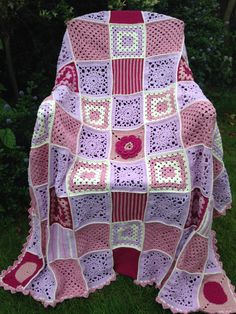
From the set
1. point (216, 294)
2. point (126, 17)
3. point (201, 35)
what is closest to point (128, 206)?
point (216, 294)

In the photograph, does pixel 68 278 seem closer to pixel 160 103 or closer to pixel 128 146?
pixel 128 146

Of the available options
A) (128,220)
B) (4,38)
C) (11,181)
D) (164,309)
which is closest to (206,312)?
(164,309)

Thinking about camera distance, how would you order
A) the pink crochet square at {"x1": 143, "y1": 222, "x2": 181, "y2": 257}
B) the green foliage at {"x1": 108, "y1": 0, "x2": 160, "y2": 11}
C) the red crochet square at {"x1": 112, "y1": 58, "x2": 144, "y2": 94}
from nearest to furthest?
1. the pink crochet square at {"x1": 143, "y1": 222, "x2": 181, "y2": 257}
2. the red crochet square at {"x1": 112, "y1": 58, "x2": 144, "y2": 94}
3. the green foliage at {"x1": 108, "y1": 0, "x2": 160, "y2": 11}

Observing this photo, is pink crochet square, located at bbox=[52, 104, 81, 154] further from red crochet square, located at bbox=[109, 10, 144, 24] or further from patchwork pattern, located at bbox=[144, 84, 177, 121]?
red crochet square, located at bbox=[109, 10, 144, 24]

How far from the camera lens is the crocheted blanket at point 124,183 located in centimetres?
204

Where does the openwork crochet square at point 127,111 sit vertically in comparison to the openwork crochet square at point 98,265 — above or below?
above

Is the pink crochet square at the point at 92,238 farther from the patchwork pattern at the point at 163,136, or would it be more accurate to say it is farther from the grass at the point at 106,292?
the patchwork pattern at the point at 163,136

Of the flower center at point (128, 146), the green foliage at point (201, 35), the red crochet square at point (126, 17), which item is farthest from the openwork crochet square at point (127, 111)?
the green foliage at point (201, 35)

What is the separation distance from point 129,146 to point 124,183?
0.94ft

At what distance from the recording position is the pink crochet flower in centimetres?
222

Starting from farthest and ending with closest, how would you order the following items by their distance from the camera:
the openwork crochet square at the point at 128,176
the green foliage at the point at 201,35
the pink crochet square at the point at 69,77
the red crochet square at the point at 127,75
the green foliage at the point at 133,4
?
the green foliage at the point at 201,35, the green foliage at the point at 133,4, the red crochet square at the point at 127,75, the pink crochet square at the point at 69,77, the openwork crochet square at the point at 128,176

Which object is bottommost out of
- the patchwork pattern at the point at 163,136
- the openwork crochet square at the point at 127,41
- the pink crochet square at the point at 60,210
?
the pink crochet square at the point at 60,210

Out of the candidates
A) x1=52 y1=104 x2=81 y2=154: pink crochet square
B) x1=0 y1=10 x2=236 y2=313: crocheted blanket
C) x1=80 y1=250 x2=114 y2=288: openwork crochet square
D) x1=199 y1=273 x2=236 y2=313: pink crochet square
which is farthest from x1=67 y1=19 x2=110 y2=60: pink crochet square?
x1=199 y1=273 x2=236 y2=313: pink crochet square

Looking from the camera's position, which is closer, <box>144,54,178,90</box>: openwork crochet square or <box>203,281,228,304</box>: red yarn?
<box>203,281,228,304</box>: red yarn
